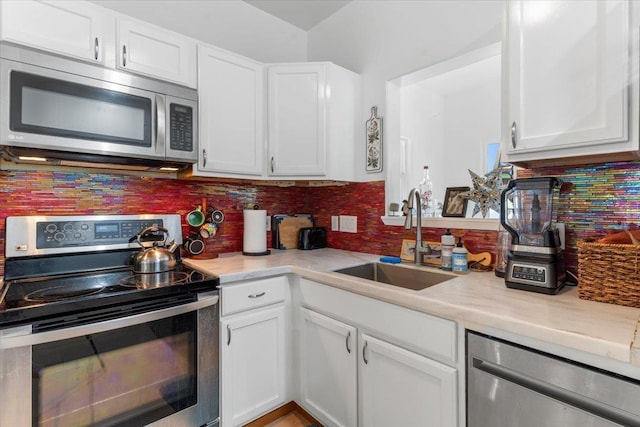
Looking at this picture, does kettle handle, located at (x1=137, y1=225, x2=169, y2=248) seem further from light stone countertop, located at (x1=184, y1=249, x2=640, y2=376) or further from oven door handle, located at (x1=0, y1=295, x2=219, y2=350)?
oven door handle, located at (x1=0, y1=295, x2=219, y2=350)

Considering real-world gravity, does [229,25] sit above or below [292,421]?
above

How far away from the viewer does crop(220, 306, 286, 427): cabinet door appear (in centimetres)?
154

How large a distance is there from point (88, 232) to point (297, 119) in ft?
4.42

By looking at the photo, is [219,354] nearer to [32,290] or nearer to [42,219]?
[32,290]

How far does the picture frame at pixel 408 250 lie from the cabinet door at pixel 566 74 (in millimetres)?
814

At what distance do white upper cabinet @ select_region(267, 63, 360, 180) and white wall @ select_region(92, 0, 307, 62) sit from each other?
52 centimetres

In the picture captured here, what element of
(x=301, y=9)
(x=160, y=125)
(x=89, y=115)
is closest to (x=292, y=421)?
(x=160, y=125)

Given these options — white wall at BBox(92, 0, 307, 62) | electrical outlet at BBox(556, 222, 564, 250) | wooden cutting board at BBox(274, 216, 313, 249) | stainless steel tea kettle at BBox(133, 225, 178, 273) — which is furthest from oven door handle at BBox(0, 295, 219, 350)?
white wall at BBox(92, 0, 307, 62)

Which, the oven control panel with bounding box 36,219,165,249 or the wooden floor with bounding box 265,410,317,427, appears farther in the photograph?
the wooden floor with bounding box 265,410,317,427

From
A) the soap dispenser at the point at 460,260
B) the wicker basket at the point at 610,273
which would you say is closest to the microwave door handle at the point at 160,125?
the soap dispenser at the point at 460,260

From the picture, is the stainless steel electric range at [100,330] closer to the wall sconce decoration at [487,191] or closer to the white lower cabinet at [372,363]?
the white lower cabinet at [372,363]

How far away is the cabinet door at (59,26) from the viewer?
1.26 meters

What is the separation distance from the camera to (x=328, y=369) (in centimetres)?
157

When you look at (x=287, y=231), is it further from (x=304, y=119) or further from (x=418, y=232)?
(x=418, y=232)
